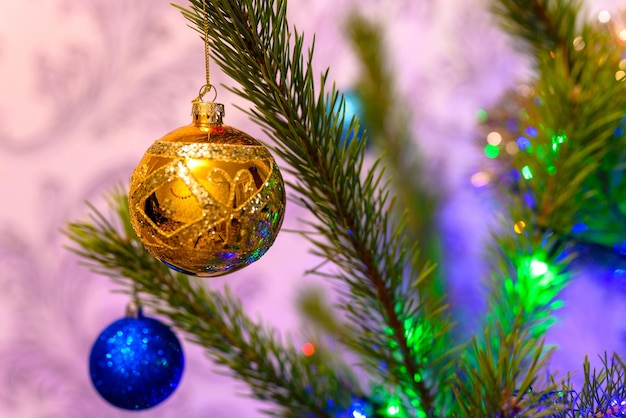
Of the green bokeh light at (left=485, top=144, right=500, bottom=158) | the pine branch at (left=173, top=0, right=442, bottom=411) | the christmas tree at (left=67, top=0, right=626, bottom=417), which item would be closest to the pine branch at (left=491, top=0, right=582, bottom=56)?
the christmas tree at (left=67, top=0, right=626, bottom=417)

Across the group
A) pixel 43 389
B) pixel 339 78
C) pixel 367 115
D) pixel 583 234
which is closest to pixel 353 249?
pixel 583 234

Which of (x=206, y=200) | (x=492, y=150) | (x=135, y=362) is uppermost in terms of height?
(x=492, y=150)

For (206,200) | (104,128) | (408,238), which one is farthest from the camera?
(104,128)

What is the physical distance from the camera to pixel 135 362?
466 mm

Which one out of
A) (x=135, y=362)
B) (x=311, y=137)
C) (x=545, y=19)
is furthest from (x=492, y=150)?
(x=135, y=362)

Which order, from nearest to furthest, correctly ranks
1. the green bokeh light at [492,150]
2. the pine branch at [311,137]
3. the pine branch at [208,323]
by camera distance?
1. the pine branch at [311,137]
2. the pine branch at [208,323]
3. the green bokeh light at [492,150]

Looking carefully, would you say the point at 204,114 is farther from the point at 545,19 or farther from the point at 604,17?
the point at 604,17

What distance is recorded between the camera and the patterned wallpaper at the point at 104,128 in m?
0.71

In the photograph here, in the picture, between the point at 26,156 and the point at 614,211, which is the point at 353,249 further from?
the point at 26,156

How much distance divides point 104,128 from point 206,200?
1.59 ft

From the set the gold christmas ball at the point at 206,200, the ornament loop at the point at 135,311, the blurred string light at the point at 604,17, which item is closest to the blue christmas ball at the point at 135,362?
the ornament loop at the point at 135,311

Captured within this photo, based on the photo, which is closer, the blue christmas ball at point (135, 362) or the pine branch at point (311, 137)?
the pine branch at point (311, 137)

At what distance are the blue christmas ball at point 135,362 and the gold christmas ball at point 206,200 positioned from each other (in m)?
0.16

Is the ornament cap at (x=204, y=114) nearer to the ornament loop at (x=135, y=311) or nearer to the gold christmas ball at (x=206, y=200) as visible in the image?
the gold christmas ball at (x=206, y=200)
